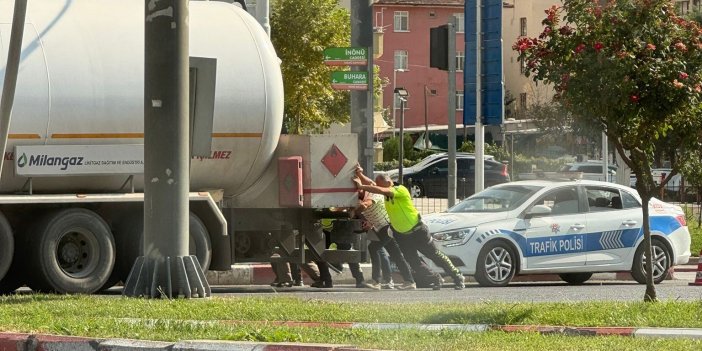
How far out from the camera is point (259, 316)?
11781 mm

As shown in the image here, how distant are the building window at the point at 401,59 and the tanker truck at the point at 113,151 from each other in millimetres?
63729

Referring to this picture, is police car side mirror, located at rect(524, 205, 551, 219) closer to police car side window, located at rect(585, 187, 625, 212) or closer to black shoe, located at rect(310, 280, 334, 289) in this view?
police car side window, located at rect(585, 187, 625, 212)

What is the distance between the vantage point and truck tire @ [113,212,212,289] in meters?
16.5

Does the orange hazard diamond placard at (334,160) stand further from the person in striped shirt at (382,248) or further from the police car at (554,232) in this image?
the police car at (554,232)

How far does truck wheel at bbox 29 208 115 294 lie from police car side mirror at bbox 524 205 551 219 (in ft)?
20.5

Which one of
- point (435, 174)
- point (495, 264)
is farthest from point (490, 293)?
point (435, 174)

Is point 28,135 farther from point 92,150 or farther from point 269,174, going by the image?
point 269,174

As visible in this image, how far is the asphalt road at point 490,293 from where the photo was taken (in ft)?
52.8

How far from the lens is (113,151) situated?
16234 millimetres

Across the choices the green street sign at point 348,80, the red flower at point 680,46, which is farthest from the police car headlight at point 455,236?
the red flower at point 680,46

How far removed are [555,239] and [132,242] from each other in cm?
624

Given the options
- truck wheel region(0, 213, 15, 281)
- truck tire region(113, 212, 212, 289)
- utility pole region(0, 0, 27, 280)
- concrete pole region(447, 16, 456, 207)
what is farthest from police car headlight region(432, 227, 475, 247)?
utility pole region(0, 0, 27, 280)

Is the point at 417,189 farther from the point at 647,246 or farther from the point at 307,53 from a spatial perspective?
the point at 647,246

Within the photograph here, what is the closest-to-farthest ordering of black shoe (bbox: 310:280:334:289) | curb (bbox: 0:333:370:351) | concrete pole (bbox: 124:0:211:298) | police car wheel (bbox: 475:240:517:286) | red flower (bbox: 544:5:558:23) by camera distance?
curb (bbox: 0:333:370:351) → red flower (bbox: 544:5:558:23) → concrete pole (bbox: 124:0:211:298) → black shoe (bbox: 310:280:334:289) → police car wheel (bbox: 475:240:517:286)
